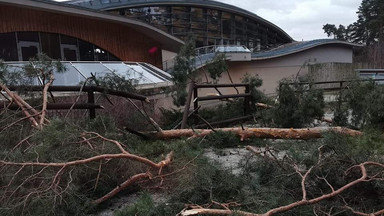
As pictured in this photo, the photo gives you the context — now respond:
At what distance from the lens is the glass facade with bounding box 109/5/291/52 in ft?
114

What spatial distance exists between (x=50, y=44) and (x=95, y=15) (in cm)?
252

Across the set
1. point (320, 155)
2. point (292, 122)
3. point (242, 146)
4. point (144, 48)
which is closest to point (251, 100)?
point (292, 122)

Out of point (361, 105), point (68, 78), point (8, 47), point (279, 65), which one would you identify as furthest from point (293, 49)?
point (68, 78)

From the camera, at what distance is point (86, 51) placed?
16359 millimetres

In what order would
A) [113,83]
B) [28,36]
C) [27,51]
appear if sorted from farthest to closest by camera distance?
[28,36], [27,51], [113,83]

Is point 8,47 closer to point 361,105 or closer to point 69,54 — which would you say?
point 69,54

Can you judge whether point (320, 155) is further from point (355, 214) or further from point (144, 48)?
point (144, 48)

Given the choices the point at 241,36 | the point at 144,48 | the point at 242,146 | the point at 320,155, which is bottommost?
the point at 242,146

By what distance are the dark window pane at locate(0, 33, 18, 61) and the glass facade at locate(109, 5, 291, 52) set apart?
17.9m

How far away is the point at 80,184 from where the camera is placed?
3291 millimetres

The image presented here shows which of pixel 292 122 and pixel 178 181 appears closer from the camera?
pixel 178 181

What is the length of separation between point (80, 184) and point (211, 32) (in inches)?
1551

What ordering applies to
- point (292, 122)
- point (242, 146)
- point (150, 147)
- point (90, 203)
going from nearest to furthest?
point (90, 203) < point (150, 147) < point (242, 146) < point (292, 122)

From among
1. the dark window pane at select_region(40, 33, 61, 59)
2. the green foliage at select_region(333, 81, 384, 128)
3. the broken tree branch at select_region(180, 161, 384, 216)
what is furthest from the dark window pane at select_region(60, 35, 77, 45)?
the broken tree branch at select_region(180, 161, 384, 216)
